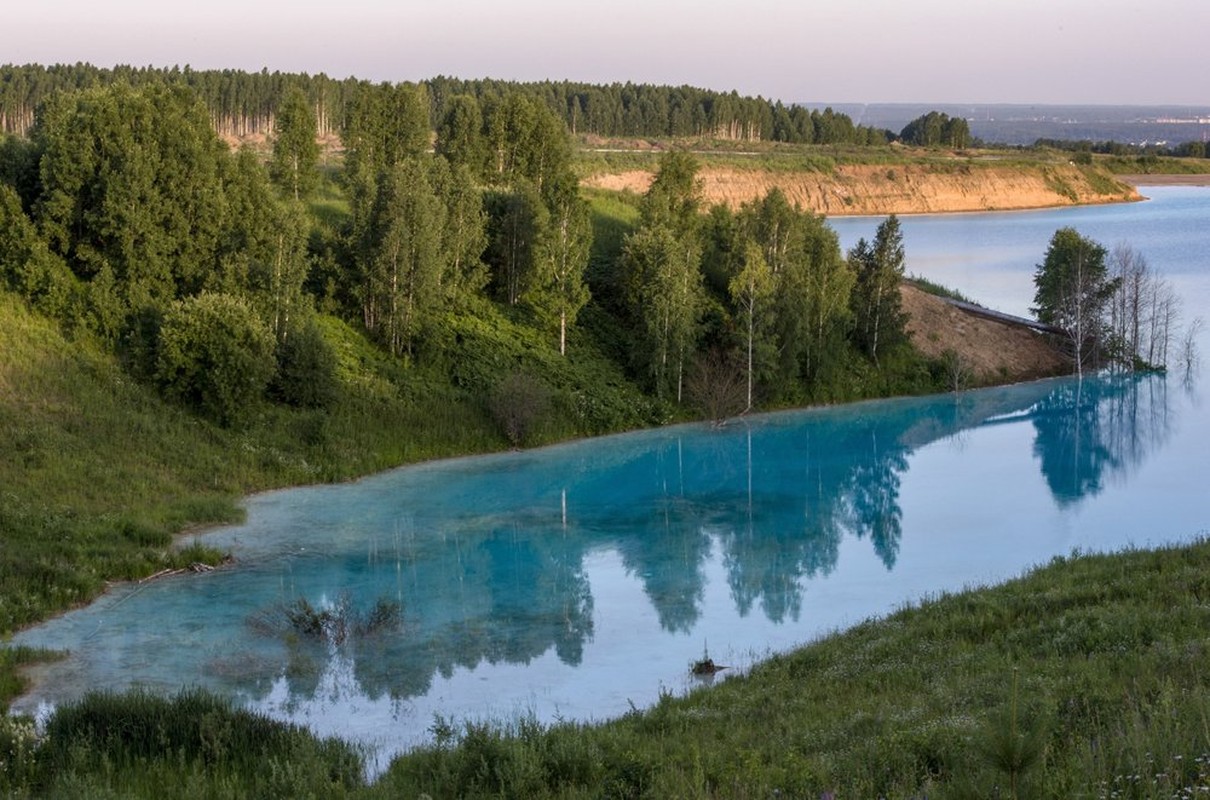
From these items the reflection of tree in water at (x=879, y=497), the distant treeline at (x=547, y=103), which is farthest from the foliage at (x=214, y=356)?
the distant treeline at (x=547, y=103)

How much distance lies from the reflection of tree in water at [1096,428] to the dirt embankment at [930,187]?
47.9m

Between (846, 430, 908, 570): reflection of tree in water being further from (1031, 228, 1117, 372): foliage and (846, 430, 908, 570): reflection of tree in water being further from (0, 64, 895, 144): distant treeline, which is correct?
(0, 64, 895, 144): distant treeline

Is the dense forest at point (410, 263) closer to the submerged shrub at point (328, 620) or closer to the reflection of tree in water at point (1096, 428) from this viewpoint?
the reflection of tree in water at point (1096, 428)

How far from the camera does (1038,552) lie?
23.1 metres

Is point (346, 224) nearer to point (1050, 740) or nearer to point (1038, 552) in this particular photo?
point (1038, 552)

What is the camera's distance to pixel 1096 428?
3566cm

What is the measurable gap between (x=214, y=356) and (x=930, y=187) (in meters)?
80.7

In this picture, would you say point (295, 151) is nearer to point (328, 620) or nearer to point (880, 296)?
point (880, 296)

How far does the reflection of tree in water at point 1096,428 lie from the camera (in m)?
30.3

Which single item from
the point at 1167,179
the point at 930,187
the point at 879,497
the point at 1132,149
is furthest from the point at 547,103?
the point at 879,497

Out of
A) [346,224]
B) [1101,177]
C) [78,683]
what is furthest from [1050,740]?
[1101,177]

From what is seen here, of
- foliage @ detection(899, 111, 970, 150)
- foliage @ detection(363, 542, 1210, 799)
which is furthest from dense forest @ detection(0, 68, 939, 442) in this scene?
foliage @ detection(899, 111, 970, 150)

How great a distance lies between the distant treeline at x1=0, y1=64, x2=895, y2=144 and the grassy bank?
241 feet

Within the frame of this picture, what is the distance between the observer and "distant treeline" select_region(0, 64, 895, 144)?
92375 mm
